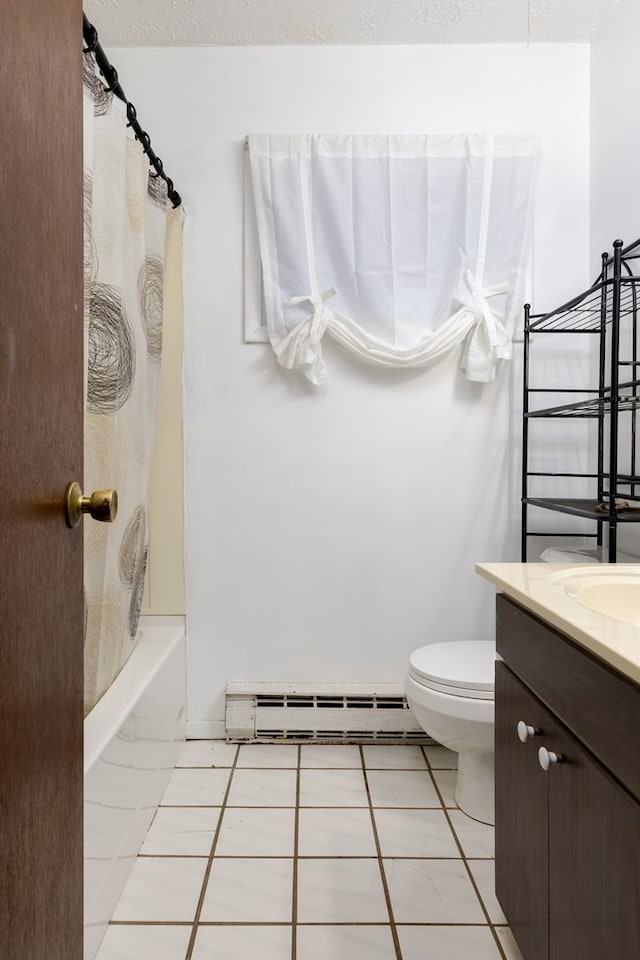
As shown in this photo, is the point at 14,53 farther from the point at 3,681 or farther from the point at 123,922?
the point at 123,922

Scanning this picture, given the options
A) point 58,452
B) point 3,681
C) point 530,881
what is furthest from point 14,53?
point 530,881

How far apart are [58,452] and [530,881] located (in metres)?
1.05

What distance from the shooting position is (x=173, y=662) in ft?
6.81

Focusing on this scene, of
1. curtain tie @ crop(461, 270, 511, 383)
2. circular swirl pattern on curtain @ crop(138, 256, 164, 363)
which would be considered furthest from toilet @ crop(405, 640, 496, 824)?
circular swirl pattern on curtain @ crop(138, 256, 164, 363)

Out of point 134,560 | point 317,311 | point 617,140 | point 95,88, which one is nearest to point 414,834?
point 134,560

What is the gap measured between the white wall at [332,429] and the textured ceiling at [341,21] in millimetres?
54

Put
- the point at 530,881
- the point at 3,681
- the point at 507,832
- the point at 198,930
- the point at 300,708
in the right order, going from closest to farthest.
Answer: the point at 3,681
the point at 530,881
the point at 507,832
the point at 198,930
the point at 300,708

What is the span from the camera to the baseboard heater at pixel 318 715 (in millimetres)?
2211

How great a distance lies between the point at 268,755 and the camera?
214 centimetres

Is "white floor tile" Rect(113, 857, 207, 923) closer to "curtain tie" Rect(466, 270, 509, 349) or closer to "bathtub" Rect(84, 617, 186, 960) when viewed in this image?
"bathtub" Rect(84, 617, 186, 960)

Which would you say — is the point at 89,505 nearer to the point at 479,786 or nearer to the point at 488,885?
the point at 488,885

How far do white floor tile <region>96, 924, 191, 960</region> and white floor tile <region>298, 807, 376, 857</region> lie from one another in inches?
15.0

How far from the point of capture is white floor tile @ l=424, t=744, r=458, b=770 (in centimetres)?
208

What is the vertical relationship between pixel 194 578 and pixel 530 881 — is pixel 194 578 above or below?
above
